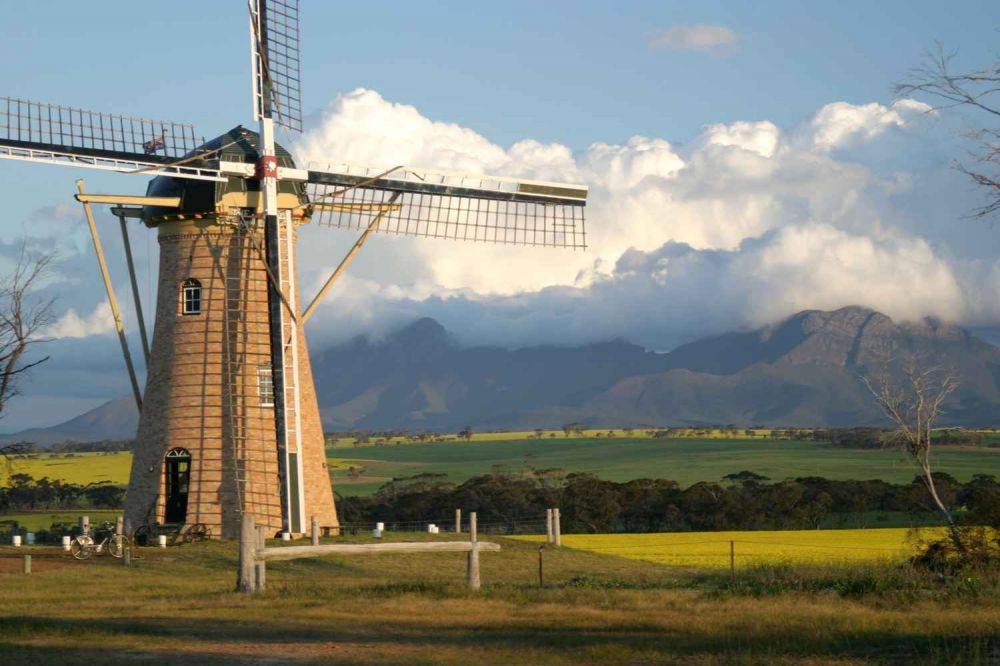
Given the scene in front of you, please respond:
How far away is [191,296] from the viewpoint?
41.8 m

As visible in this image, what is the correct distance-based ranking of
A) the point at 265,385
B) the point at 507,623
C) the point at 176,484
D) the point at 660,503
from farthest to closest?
the point at 660,503 < the point at 265,385 < the point at 176,484 < the point at 507,623

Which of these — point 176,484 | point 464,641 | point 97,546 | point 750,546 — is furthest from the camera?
point 750,546

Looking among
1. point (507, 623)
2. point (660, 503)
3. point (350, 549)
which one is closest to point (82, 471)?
point (660, 503)

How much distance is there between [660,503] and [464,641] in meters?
56.2

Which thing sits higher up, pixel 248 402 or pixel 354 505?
pixel 248 402

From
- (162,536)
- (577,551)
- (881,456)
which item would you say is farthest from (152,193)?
(881,456)

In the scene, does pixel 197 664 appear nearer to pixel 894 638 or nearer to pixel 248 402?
pixel 894 638

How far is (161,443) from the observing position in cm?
4122

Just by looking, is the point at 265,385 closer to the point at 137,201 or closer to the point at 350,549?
the point at 137,201

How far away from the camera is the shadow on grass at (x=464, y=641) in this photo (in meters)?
18.0

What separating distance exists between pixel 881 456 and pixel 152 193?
101897 mm

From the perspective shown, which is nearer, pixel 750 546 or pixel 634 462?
pixel 750 546

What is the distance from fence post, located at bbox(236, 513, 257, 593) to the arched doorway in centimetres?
1544

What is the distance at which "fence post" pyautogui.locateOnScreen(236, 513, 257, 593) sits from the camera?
2608cm
